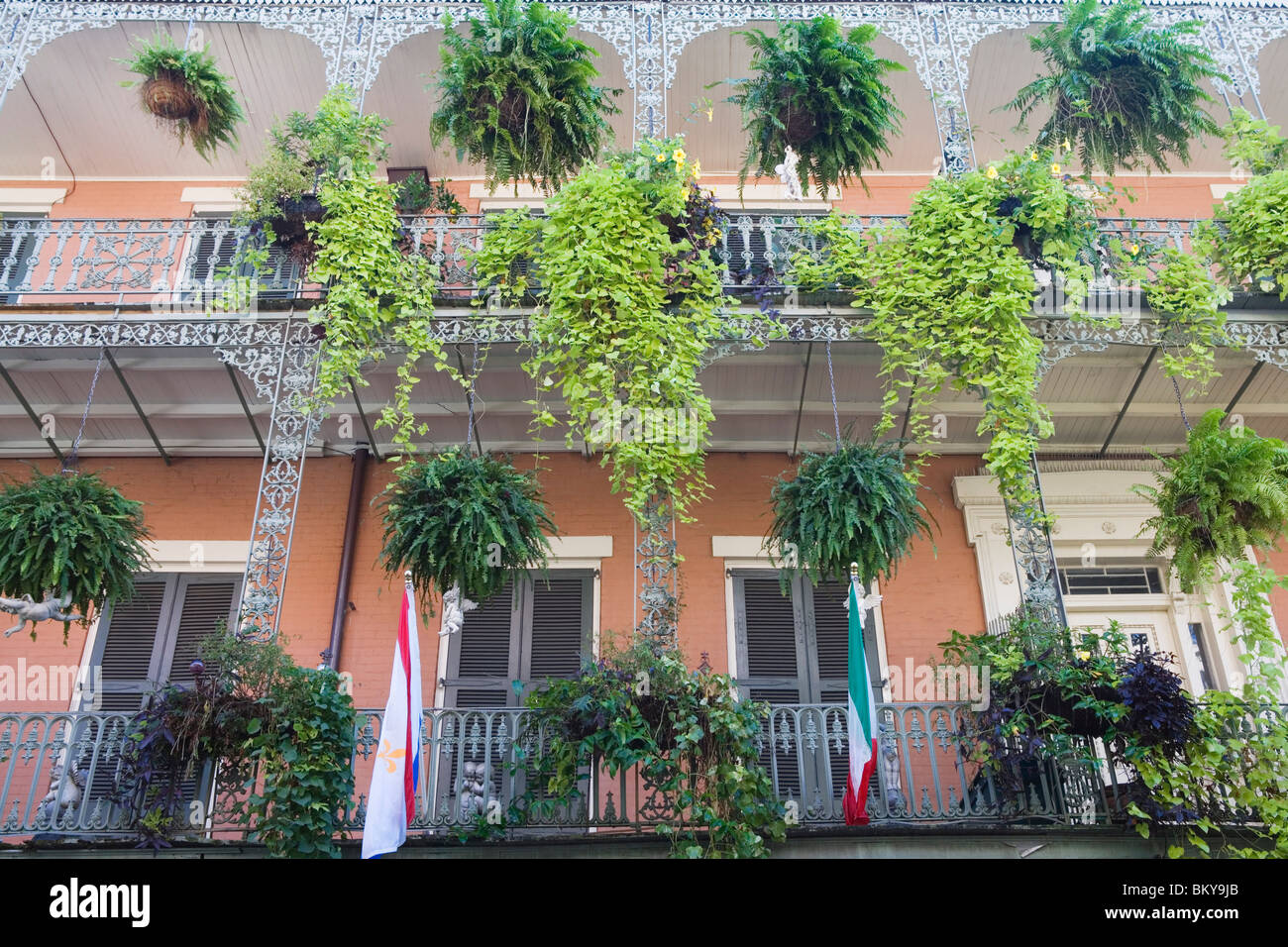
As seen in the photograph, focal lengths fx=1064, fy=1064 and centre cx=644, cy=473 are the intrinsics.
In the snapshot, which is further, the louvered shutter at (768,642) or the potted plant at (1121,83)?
the louvered shutter at (768,642)

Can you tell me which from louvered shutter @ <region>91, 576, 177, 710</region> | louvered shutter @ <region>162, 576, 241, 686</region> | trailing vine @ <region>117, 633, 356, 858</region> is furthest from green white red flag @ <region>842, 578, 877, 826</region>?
louvered shutter @ <region>91, 576, 177, 710</region>

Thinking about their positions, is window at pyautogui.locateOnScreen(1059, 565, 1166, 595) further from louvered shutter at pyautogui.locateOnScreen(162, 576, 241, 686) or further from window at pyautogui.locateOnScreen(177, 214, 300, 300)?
louvered shutter at pyautogui.locateOnScreen(162, 576, 241, 686)

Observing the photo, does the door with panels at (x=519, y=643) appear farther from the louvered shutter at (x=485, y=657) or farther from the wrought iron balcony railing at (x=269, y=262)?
the wrought iron balcony railing at (x=269, y=262)

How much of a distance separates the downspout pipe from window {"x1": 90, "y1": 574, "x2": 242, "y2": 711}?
884 millimetres

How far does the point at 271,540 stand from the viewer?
732cm

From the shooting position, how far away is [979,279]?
7.60 meters

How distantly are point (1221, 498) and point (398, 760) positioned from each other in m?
5.63

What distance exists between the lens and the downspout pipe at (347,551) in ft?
28.7

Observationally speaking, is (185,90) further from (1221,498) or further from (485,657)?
(1221,498)

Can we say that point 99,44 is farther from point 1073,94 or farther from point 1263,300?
point 1263,300

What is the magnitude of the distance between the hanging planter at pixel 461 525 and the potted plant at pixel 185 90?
4269mm

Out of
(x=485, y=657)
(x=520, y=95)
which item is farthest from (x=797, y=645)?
(x=520, y=95)

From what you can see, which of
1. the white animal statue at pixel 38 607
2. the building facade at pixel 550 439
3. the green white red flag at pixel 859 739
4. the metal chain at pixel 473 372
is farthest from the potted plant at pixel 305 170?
the green white red flag at pixel 859 739
